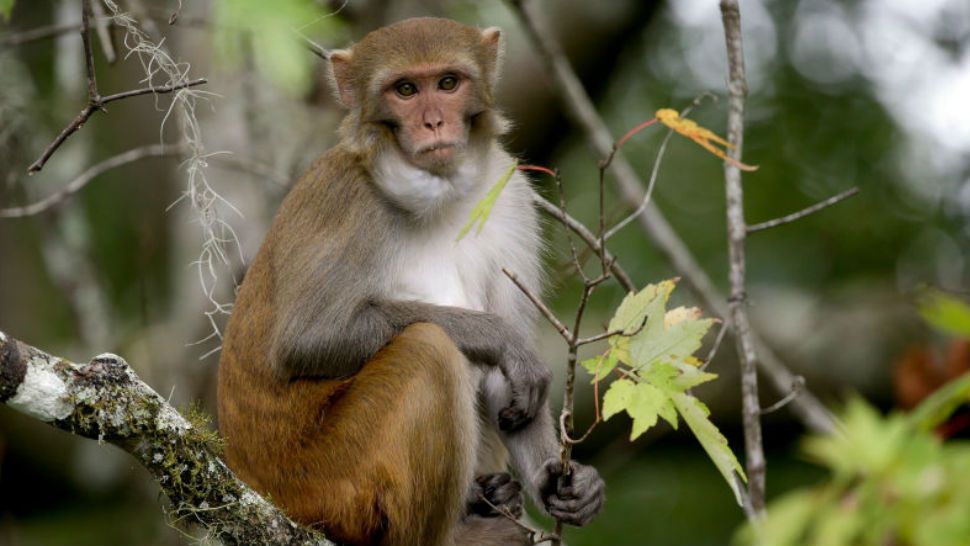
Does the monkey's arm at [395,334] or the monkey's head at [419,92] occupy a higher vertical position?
the monkey's head at [419,92]

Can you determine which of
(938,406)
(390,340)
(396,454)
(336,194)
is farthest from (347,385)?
(938,406)

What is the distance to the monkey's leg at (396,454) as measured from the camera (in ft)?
20.2

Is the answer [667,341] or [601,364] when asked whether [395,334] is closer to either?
[601,364]

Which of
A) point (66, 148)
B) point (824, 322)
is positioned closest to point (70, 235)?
point (66, 148)

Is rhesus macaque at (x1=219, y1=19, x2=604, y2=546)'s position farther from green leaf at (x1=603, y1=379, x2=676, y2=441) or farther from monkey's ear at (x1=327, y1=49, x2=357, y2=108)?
green leaf at (x1=603, y1=379, x2=676, y2=441)

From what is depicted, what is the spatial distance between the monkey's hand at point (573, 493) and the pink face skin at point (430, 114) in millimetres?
1685

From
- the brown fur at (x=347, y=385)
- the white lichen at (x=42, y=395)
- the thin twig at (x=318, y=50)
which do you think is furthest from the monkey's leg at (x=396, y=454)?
the white lichen at (x=42, y=395)

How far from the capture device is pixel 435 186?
6.69 m

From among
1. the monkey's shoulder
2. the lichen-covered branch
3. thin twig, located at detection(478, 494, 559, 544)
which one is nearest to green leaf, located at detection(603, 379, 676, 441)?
thin twig, located at detection(478, 494, 559, 544)

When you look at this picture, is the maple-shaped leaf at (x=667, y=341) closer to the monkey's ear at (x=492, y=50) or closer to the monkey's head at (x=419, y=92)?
the monkey's head at (x=419, y=92)

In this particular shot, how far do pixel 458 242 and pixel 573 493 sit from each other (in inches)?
57.4

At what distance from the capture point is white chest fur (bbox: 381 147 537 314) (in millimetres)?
6758

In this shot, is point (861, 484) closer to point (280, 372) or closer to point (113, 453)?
point (280, 372)

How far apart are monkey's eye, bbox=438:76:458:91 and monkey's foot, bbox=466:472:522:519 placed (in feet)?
6.93
